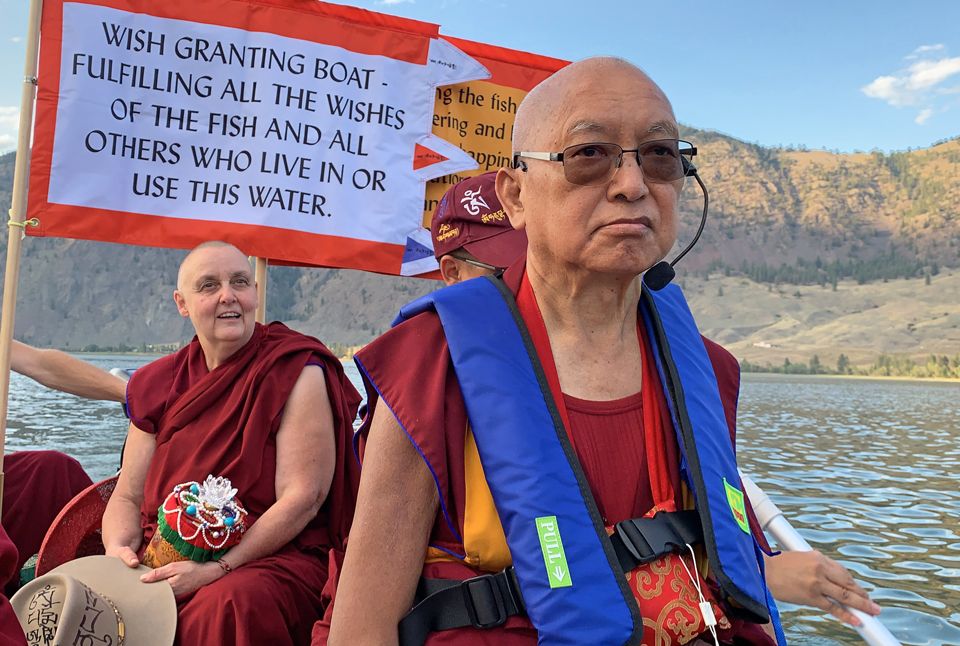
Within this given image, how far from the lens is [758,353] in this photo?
74.8m

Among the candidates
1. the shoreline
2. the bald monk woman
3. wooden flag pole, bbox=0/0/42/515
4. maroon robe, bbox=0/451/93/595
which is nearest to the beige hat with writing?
the bald monk woman

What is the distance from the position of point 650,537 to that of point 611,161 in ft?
2.16

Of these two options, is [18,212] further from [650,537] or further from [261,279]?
[650,537]

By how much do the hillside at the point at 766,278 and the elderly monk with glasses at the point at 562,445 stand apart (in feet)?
242

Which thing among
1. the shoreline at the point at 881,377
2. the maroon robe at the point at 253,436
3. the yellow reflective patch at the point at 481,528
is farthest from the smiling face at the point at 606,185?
the shoreline at the point at 881,377

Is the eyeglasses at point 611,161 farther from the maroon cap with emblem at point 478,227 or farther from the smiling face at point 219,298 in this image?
the smiling face at point 219,298

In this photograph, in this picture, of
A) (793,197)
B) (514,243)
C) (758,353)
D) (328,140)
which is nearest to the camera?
(514,243)

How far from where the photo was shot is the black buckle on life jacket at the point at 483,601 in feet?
4.63

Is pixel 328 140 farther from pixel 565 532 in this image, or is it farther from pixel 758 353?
pixel 758 353

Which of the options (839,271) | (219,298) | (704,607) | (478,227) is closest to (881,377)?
(839,271)

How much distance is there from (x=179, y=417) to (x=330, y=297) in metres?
91.4

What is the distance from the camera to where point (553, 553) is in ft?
4.46

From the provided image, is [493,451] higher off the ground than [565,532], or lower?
higher

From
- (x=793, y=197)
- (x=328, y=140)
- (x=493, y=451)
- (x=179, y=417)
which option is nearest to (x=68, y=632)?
(x=179, y=417)
